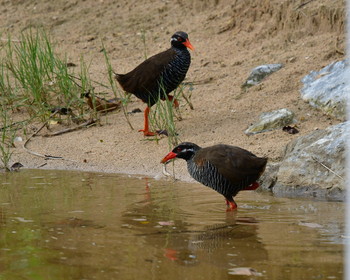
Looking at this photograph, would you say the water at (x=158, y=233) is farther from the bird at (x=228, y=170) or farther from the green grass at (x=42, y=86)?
the green grass at (x=42, y=86)

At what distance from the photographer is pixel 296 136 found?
24.8 feet

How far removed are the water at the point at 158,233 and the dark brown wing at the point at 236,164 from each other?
0.73ft

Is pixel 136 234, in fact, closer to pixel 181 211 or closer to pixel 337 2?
pixel 181 211

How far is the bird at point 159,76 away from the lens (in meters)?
8.39

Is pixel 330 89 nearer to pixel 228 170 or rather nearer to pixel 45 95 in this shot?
pixel 228 170

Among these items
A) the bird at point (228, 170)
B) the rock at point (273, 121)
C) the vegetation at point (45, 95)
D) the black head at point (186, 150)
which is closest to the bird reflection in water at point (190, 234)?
the bird at point (228, 170)

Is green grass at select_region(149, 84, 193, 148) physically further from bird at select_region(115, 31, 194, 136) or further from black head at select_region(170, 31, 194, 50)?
black head at select_region(170, 31, 194, 50)

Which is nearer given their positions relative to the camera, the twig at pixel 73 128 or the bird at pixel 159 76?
the bird at pixel 159 76

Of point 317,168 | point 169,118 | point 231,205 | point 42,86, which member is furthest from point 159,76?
point 231,205

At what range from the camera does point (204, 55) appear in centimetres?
1039

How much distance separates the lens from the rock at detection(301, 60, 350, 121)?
7762mm

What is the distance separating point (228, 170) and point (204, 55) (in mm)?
4347

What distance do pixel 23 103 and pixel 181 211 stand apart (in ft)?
13.0

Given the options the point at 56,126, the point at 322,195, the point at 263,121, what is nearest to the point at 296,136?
the point at 263,121
